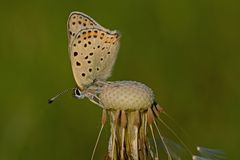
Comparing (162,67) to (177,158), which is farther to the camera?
(162,67)

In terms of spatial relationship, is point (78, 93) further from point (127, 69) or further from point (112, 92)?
point (127, 69)

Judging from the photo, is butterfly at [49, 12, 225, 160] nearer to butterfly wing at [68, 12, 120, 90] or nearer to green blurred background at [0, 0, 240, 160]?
butterfly wing at [68, 12, 120, 90]

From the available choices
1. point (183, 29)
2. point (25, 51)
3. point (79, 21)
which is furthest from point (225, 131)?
point (79, 21)

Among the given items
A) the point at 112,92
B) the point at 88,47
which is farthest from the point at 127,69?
the point at 112,92

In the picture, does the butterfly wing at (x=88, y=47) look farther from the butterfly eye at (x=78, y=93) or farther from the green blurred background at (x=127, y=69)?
the green blurred background at (x=127, y=69)

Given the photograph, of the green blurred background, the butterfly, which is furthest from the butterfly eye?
the green blurred background

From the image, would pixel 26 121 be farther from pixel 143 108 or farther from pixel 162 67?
pixel 143 108
